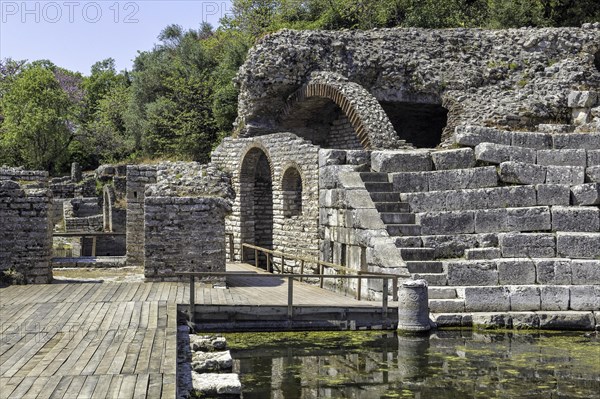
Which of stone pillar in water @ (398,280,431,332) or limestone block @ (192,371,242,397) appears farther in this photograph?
stone pillar in water @ (398,280,431,332)

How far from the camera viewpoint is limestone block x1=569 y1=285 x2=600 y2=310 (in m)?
11.8

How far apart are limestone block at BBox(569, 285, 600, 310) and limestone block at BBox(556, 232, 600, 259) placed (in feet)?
2.60

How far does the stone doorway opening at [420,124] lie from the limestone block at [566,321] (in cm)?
1148

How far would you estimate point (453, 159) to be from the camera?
14023mm

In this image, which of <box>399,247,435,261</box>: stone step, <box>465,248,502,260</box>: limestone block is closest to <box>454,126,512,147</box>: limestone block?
<box>465,248,502,260</box>: limestone block

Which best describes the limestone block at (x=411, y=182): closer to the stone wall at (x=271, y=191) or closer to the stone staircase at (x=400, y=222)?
the stone staircase at (x=400, y=222)

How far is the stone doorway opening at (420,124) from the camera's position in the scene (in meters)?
22.3

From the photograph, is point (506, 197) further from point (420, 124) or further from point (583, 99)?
point (420, 124)

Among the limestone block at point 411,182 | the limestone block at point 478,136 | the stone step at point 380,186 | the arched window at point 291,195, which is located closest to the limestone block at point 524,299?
the limestone block at point 411,182

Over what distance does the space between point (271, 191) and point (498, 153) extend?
7.14 meters

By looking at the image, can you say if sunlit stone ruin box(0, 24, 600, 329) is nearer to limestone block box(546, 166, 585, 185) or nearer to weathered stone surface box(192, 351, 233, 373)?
limestone block box(546, 166, 585, 185)

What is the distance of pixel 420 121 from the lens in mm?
22906

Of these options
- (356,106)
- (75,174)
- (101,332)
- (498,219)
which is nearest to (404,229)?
(498,219)

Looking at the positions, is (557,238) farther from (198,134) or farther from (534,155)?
(198,134)
